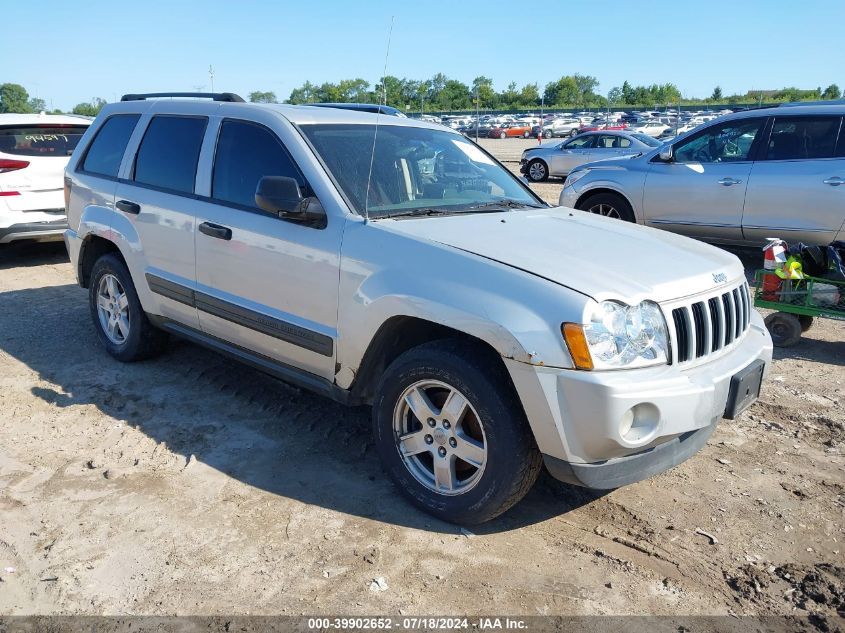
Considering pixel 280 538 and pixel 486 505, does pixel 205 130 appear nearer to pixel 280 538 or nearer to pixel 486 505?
pixel 280 538

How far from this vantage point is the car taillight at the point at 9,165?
26.5 ft

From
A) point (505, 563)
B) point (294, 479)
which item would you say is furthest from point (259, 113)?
point (505, 563)

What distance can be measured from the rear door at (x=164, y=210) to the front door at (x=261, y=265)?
0.18m

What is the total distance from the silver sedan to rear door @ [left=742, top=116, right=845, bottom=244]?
11298 millimetres

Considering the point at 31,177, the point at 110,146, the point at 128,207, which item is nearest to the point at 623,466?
the point at 128,207

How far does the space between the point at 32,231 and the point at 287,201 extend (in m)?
5.80

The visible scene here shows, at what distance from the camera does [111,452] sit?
4.11 meters

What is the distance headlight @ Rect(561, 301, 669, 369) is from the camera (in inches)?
114

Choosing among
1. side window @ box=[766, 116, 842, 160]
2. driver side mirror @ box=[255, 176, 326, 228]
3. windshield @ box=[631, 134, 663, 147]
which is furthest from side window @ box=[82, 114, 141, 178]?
windshield @ box=[631, 134, 663, 147]

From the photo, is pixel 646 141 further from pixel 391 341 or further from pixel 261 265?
pixel 391 341

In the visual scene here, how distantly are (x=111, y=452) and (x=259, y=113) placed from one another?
6.76 feet

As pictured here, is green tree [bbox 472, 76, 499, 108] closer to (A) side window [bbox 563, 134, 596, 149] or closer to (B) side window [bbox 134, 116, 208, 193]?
(A) side window [bbox 563, 134, 596, 149]

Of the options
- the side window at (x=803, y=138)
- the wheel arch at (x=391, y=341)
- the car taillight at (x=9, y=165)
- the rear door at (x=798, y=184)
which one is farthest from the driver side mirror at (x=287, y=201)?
the side window at (x=803, y=138)

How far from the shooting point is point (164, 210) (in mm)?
4711
